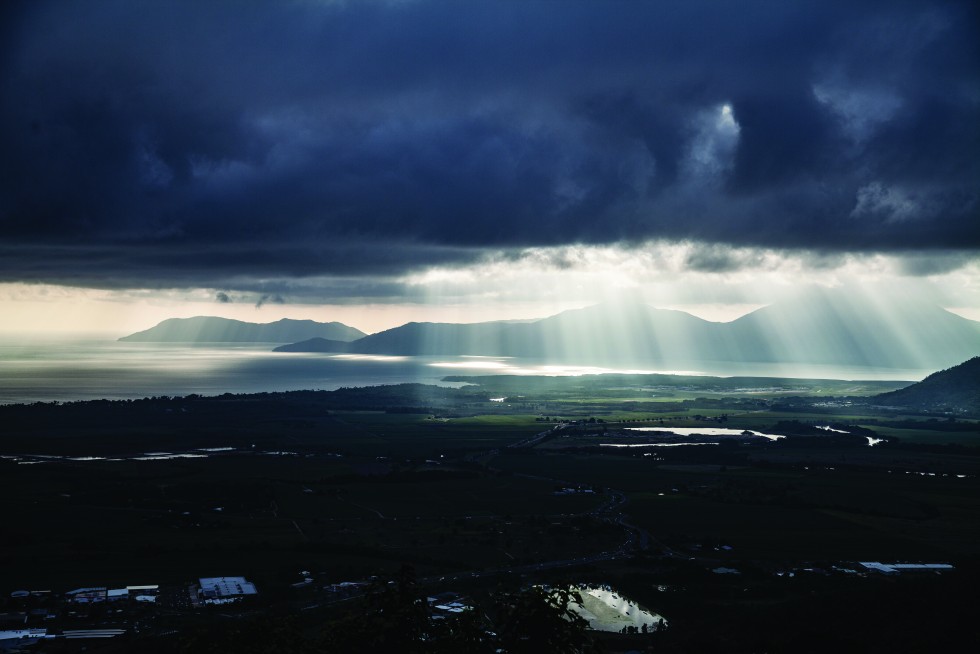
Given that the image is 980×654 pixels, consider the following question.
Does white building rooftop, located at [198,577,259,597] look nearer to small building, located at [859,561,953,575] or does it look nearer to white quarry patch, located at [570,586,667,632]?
white quarry patch, located at [570,586,667,632]

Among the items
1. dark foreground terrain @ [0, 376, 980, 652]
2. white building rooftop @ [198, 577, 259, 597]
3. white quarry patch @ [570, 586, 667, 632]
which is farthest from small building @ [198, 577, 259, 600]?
white quarry patch @ [570, 586, 667, 632]

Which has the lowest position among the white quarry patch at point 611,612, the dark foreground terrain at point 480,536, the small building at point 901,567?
the small building at point 901,567

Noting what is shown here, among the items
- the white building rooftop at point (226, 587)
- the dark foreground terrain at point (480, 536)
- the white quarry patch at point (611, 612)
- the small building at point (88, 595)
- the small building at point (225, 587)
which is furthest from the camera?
the white building rooftop at point (226, 587)

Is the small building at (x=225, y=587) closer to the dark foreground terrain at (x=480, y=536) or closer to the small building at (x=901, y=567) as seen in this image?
the dark foreground terrain at (x=480, y=536)

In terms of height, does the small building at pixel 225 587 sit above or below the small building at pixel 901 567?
above

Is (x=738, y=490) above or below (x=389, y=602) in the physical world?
below

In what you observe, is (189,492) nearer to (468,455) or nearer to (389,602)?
(468,455)

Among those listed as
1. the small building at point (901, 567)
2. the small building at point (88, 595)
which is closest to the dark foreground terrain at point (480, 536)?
the small building at point (901, 567)

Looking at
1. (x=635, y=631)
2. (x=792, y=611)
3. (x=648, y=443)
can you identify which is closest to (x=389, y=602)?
(x=635, y=631)

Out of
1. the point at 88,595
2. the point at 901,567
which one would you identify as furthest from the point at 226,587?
the point at 901,567
